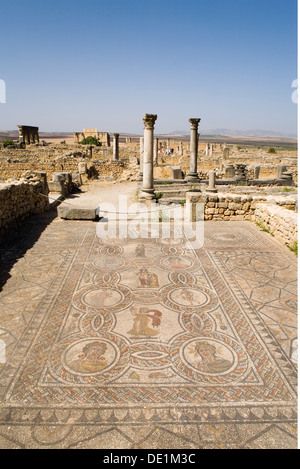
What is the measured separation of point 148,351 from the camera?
306 cm

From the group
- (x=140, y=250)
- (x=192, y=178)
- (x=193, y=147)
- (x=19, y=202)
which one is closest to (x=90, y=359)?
(x=140, y=250)

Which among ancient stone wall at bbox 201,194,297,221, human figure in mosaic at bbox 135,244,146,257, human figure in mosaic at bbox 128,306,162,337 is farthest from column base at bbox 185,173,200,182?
human figure in mosaic at bbox 128,306,162,337

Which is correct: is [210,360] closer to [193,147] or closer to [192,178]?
[192,178]

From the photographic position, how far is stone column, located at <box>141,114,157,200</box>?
972 centimetres

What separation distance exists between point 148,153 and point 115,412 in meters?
8.85

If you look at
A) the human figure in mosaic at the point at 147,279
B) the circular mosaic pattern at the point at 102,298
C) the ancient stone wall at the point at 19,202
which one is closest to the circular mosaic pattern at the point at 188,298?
the human figure in mosaic at the point at 147,279

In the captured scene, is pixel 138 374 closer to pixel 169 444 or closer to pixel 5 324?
pixel 169 444

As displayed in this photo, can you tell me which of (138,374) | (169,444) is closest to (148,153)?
(138,374)

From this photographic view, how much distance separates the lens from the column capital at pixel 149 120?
9.66 metres

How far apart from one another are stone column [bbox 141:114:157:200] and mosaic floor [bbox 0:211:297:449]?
5149 mm

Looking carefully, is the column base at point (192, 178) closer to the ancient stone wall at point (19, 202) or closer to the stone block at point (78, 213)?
the ancient stone wall at point (19, 202)

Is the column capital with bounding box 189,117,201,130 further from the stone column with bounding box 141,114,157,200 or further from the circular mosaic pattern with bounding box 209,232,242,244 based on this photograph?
the circular mosaic pattern with bounding box 209,232,242,244

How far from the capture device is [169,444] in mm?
2115

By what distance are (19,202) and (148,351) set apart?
6.17 metres
